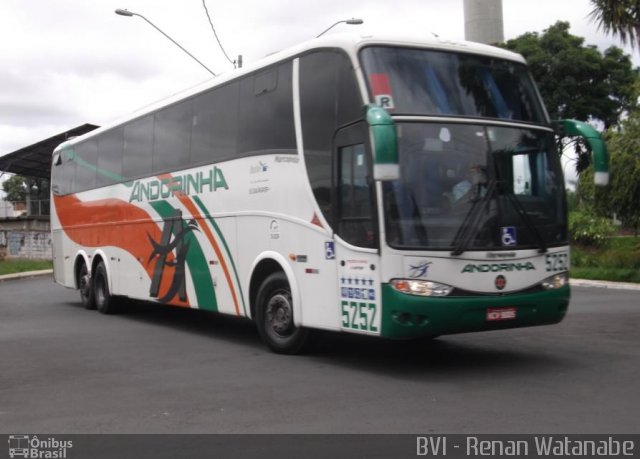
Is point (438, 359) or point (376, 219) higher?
point (376, 219)

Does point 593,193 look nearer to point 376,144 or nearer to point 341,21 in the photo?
point 341,21

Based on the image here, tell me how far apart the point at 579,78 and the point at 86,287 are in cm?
3003

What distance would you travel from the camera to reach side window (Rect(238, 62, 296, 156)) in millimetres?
9750

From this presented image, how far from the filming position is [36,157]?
42.2m

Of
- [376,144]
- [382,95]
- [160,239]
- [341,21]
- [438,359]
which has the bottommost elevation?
[438,359]

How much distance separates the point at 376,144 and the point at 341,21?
15.1 meters

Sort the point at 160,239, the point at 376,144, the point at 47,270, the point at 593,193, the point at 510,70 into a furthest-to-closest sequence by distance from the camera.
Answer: the point at 47,270, the point at 593,193, the point at 160,239, the point at 510,70, the point at 376,144

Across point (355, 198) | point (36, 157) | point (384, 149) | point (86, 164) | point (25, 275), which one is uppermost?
point (36, 157)

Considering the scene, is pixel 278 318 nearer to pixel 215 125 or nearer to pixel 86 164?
pixel 215 125

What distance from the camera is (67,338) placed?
12.0 meters

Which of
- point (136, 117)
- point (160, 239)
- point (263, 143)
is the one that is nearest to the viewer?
point (263, 143)

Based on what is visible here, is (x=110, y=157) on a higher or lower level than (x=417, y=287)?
higher
